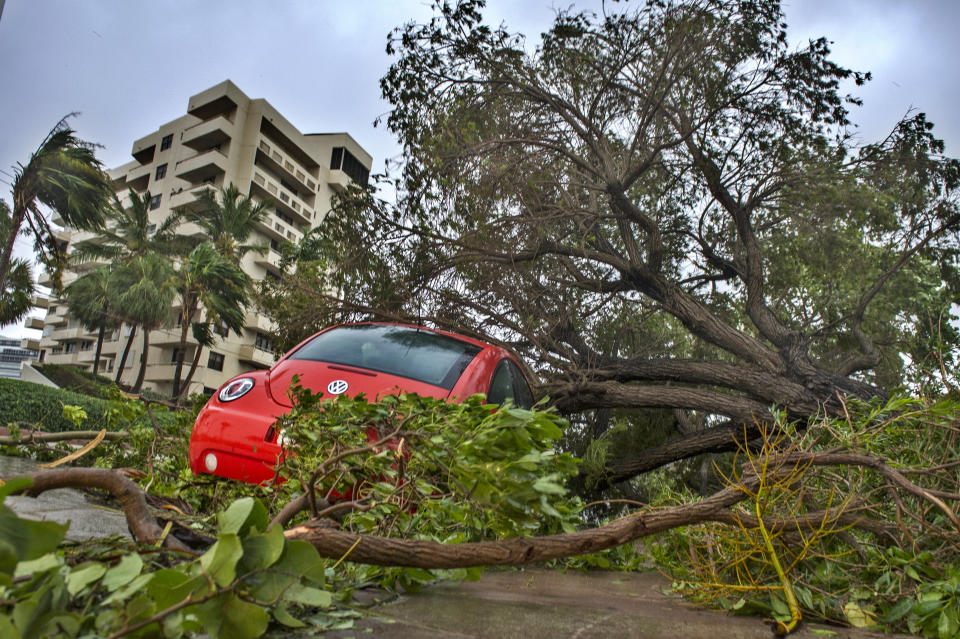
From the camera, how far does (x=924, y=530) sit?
213cm

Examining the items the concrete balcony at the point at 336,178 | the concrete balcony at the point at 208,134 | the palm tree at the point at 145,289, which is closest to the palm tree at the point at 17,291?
the palm tree at the point at 145,289

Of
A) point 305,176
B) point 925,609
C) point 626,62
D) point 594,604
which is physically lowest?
point 594,604

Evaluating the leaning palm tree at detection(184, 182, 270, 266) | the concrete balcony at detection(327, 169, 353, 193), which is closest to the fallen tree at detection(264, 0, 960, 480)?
the leaning palm tree at detection(184, 182, 270, 266)

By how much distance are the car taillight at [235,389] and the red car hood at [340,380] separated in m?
0.13

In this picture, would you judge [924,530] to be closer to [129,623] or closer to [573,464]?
[573,464]

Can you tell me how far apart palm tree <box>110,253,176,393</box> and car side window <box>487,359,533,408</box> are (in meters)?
27.6

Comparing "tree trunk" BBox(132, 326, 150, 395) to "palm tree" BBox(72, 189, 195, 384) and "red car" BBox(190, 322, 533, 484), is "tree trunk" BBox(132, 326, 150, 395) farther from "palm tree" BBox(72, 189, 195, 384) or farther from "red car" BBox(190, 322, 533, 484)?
"red car" BBox(190, 322, 533, 484)

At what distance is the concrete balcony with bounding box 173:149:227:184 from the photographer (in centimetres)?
4519

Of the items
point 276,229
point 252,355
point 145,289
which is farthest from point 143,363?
point 276,229

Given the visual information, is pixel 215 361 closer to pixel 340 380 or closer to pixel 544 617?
pixel 340 380

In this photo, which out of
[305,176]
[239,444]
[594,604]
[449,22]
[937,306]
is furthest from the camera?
[305,176]

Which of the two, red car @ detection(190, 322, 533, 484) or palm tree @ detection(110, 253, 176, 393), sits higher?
palm tree @ detection(110, 253, 176, 393)

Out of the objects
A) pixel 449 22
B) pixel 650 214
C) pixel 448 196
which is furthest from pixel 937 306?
pixel 449 22

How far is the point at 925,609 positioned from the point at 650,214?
1102 cm
